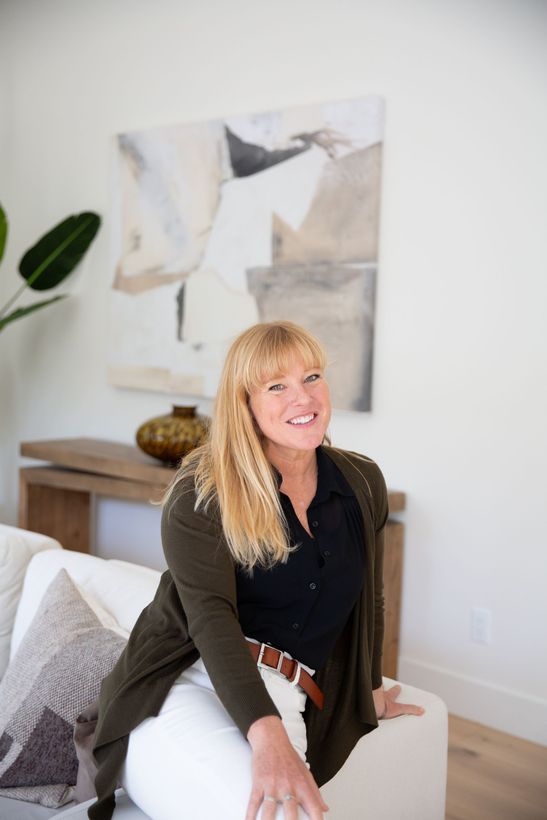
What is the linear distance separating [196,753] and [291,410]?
58 cm

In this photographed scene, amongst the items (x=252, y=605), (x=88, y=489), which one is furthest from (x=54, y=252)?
(x=252, y=605)

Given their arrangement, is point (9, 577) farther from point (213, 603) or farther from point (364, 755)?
point (364, 755)

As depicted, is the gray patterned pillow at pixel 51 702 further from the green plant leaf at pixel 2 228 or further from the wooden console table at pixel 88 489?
the green plant leaf at pixel 2 228

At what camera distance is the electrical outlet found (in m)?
2.96

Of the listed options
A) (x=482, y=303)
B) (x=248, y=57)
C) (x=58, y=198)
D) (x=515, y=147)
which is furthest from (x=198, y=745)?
(x=58, y=198)

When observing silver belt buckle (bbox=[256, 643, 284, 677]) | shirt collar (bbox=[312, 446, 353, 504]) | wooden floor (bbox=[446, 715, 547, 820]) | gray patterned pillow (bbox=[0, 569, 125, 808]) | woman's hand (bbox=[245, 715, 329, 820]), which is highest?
shirt collar (bbox=[312, 446, 353, 504])

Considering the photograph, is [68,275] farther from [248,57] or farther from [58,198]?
[248,57]

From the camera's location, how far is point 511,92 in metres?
2.81

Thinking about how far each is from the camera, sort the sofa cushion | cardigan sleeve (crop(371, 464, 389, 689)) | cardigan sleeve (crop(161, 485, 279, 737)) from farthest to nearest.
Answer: the sofa cushion
cardigan sleeve (crop(371, 464, 389, 689))
cardigan sleeve (crop(161, 485, 279, 737))

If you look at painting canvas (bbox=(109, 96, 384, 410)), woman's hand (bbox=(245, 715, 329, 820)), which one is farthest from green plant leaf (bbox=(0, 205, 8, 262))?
woman's hand (bbox=(245, 715, 329, 820))

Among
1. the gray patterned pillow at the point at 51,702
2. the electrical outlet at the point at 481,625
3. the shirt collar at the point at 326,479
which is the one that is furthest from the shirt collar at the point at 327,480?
the electrical outlet at the point at 481,625

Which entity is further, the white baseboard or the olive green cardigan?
the white baseboard

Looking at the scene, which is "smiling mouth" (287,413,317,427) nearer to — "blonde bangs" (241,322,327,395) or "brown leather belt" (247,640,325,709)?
"blonde bangs" (241,322,327,395)

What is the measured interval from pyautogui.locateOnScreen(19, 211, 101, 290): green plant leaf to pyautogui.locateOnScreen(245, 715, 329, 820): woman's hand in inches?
120
